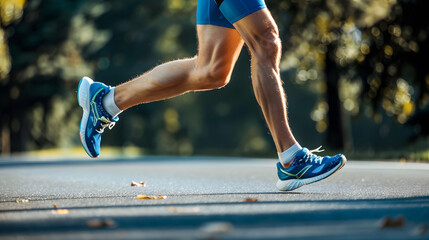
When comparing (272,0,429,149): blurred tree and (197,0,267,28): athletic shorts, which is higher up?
(197,0,267,28): athletic shorts

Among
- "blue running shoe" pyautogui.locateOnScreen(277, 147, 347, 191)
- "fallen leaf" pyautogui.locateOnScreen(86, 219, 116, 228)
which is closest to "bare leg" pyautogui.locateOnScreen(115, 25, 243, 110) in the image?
"blue running shoe" pyautogui.locateOnScreen(277, 147, 347, 191)

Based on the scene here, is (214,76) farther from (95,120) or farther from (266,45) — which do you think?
(95,120)

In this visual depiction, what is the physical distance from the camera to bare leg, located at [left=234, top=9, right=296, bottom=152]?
4719 millimetres

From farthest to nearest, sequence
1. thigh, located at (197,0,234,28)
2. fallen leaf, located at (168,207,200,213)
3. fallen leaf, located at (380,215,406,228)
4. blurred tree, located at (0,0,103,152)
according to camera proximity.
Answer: blurred tree, located at (0,0,103,152)
thigh, located at (197,0,234,28)
fallen leaf, located at (168,207,200,213)
fallen leaf, located at (380,215,406,228)

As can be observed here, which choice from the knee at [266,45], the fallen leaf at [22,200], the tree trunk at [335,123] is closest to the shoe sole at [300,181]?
the knee at [266,45]

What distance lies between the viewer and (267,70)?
4805 mm

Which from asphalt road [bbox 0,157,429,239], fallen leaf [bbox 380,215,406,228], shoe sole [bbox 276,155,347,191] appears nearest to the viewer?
asphalt road [bbox 0,157,429,239]

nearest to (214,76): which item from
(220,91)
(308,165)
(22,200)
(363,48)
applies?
(308,165)

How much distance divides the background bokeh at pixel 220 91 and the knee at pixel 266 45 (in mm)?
6808

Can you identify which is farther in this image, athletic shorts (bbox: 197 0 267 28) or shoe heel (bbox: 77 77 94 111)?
shoe heel (bbox: 77 77 94 111)

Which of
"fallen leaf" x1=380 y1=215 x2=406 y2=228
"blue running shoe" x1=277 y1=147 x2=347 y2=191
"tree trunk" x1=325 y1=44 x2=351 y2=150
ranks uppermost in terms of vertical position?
"fallen leaf" x1=380 y1=215 x2=406 y2=228

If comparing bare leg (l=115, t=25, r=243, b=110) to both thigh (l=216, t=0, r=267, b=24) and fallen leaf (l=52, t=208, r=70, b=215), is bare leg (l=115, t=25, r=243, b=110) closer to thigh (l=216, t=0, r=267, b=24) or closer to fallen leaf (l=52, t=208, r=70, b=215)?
thigh (l=216, t=0, r=267, b=24)

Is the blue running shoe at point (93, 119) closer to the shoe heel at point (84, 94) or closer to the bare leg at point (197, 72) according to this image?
the shoe heel at point (84, 94)

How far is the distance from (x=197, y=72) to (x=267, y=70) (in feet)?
1.70
